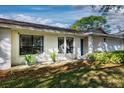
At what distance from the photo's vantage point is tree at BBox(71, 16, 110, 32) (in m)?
44.8

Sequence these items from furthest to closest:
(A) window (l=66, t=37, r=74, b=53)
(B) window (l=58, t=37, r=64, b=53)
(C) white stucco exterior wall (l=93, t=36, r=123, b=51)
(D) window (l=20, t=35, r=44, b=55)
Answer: (C) white stucco exterior wall (l=93, t=36, r=123, b=51) → (A) window (l=66, t=37, r=74, b=53) → (B) window (l=58, t=37, r=64, b=53) → (D) window (l=20, t=35, r=44, b=55)

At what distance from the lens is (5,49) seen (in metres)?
12.3

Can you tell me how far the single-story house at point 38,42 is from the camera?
1232cm

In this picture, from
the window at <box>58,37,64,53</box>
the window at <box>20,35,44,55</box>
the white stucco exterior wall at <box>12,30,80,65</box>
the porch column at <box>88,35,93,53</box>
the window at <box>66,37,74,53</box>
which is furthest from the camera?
the porch column at <box>88,35,93,53</box>

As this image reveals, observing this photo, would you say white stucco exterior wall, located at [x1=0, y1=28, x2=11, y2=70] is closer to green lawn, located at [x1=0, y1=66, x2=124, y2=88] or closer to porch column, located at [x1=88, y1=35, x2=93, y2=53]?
green lawn, located at [x1=0, y1=66, x2=124, y2=88]

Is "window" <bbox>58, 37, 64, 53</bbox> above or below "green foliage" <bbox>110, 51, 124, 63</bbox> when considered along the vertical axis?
above

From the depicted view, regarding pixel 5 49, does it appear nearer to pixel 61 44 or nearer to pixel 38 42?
pixel 38 42

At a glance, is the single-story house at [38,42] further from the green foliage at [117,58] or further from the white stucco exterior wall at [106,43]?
the green foliage at [117,58]

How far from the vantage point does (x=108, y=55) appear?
13.5m

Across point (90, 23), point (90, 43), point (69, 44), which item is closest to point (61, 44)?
point (69, 44)

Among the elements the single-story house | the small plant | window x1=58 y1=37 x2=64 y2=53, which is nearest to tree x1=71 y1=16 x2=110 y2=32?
the single-story house

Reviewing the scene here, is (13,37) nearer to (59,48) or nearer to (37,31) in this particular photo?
(37,31)
